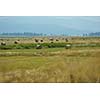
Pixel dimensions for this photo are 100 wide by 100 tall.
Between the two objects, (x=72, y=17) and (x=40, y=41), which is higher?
(x=72, y=17)

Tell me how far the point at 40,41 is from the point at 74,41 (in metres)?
0.58

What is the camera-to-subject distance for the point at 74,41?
533 centimetres

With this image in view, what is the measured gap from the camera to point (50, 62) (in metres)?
5.30

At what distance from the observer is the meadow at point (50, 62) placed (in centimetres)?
528

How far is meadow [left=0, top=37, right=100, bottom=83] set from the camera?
208 inches
